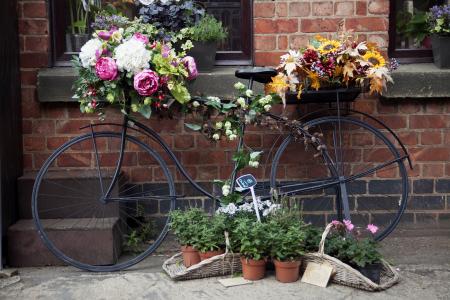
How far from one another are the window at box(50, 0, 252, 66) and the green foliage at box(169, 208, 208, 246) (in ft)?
4.52

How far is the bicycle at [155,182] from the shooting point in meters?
4.89

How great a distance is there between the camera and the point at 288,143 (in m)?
5.13

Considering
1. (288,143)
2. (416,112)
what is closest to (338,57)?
(288,143)

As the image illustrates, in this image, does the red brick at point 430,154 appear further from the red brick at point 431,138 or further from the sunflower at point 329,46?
the sunflower at point 329,46

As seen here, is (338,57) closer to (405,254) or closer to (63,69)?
(405,254)

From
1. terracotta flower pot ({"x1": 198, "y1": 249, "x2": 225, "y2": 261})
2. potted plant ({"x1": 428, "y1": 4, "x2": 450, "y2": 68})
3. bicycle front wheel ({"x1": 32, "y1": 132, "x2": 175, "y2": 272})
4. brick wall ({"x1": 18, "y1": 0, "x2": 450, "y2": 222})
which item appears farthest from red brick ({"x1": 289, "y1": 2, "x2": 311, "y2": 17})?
terracotta flower pot ({"x1": 198, "y1": 249, "x2": 225, "y2": 261})

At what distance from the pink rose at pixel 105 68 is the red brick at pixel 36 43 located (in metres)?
0.98

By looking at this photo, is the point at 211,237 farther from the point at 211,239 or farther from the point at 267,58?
the point at 267,58

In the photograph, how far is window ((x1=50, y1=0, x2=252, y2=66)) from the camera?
5.45 meters

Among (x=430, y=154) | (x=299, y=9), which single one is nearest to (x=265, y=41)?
(x=299, y=9)

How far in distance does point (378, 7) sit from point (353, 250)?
1962 millimetres

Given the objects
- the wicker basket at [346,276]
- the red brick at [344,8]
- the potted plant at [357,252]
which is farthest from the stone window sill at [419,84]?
the wicker basket at [346,276]

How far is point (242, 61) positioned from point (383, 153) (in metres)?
1.28

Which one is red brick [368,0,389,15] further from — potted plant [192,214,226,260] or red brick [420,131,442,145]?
potted plant [192,214,226,260]
